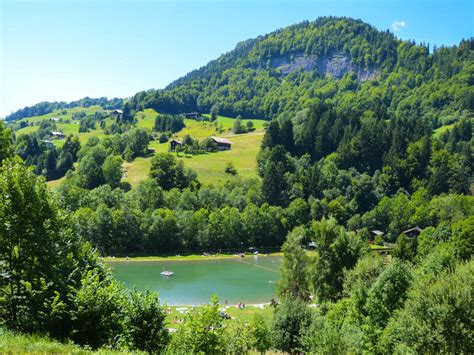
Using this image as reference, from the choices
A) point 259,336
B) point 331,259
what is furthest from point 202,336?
point 331,259

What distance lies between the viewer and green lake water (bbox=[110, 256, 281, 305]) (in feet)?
167

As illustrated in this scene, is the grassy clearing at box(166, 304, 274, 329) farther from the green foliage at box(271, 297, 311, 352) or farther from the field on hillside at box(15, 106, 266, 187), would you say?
the field on hillside at box(15, 106, 266, 187)

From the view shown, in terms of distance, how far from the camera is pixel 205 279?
58781mm

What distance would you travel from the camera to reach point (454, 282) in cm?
2236

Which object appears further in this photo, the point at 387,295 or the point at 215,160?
the point at 215,160

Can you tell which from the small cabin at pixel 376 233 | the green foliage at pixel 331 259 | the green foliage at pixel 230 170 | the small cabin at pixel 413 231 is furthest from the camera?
the green foliage at pixel 230 170

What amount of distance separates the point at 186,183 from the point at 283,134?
34.5 meters

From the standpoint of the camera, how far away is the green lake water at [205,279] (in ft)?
167

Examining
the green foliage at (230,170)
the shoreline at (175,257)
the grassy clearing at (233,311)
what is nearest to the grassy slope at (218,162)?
the green foliage at (230,170)

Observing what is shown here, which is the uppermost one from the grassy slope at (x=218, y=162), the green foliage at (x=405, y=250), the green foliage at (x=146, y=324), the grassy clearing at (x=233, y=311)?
the grassy slope at (x=218, y=162)

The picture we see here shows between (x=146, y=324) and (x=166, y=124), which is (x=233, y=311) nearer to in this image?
(x=146, y=324)

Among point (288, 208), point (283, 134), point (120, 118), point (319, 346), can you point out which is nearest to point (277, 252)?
point (288, 208)

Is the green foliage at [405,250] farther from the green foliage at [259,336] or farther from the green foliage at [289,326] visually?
the green foliage at [259,336]

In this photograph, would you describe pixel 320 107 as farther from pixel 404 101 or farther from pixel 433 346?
pixel 433 346
